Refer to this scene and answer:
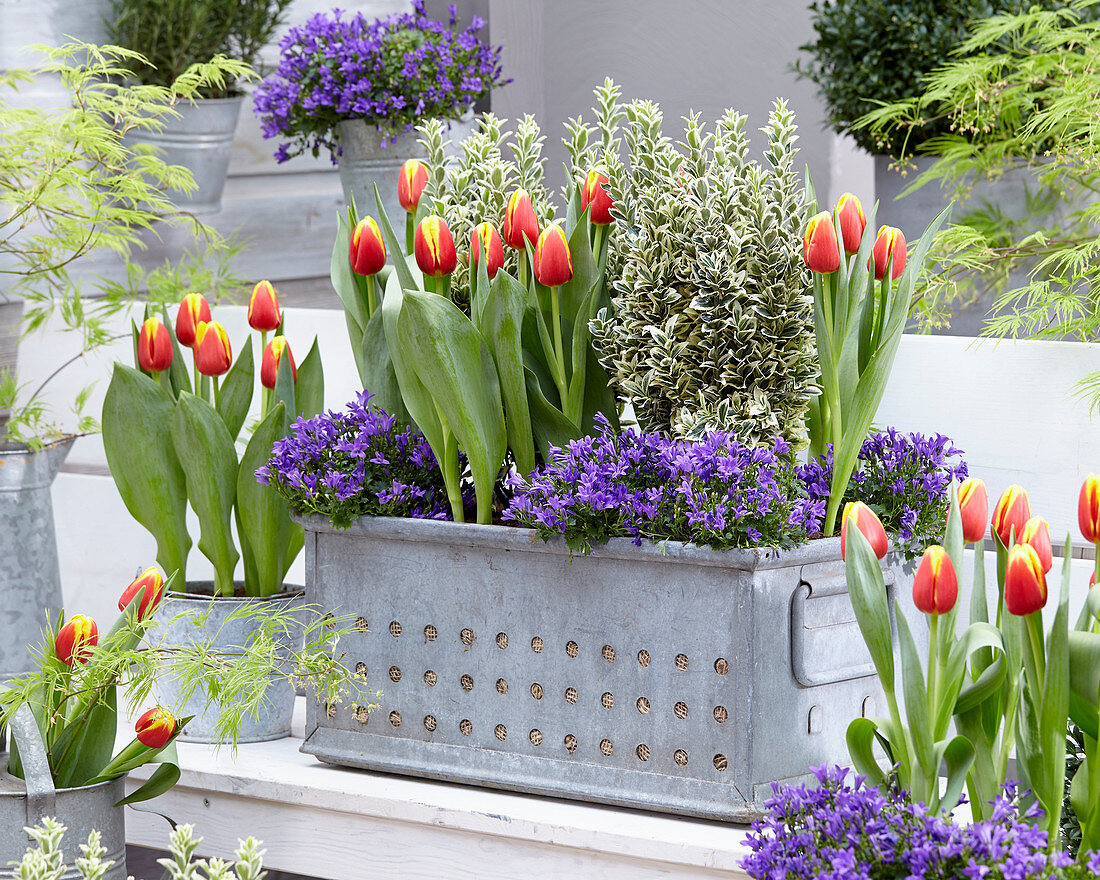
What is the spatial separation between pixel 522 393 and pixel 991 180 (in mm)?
978

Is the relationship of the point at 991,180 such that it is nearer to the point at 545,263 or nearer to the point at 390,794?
the point at 545,263

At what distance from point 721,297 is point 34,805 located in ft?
1.84

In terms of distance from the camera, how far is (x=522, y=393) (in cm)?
91

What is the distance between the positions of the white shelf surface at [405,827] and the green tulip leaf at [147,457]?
18 cm

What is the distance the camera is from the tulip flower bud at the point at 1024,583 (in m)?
0.63

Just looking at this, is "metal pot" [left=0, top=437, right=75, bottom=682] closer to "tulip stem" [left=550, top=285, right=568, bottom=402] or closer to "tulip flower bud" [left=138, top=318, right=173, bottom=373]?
"tulip flower bud" [left=138, top=318, right=173, bottom=373]

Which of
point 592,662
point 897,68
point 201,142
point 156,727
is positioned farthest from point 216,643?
point 897,68

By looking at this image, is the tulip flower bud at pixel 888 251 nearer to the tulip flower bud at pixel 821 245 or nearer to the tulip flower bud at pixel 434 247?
the tulip flower bud at pixel 821 245

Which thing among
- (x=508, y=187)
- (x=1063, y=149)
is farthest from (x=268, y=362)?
(x=1063, y=149)

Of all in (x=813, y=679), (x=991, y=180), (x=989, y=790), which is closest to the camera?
(x=989, y=790)

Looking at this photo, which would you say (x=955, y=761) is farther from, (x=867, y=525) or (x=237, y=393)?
(x=237, y=393)

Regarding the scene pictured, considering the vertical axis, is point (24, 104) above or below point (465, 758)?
above

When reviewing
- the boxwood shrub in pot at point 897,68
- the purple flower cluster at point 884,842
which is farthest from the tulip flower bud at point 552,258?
the boxwood shrub in pot at point 897,68

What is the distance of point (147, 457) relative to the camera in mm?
1073
